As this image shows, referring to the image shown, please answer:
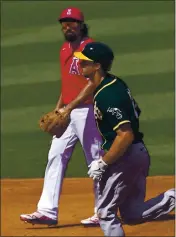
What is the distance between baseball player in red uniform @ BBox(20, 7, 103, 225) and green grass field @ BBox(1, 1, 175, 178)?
250 centimetres

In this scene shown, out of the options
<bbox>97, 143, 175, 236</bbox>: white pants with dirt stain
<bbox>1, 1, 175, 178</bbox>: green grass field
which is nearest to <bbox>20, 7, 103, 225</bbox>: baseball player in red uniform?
<bbox>97, 143, 175, 236</bbox>: white pants with dirt stain

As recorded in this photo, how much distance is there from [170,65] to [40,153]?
84.8 inches

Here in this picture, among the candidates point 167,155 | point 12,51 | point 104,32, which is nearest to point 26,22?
point 12,51

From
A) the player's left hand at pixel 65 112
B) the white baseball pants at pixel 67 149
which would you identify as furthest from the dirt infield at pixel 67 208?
the player's left hand at pixel 65 112

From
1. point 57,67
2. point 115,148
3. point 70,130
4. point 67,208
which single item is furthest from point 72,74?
point 57,67

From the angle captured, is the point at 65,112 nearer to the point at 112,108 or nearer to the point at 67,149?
the point at 67,149

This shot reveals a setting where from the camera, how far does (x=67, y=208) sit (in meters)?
7.71

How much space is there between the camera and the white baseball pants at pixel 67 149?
22.3 feet

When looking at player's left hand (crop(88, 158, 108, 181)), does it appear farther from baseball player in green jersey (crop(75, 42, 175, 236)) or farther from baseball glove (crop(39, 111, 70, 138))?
baseball glove (crop(39, 111, 70, 138))

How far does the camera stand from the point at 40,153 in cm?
981

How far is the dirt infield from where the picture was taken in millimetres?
6762

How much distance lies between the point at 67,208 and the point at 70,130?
1.16m

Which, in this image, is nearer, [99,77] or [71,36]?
[99,77]

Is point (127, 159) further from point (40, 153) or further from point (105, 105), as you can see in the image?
point (40, 153)
